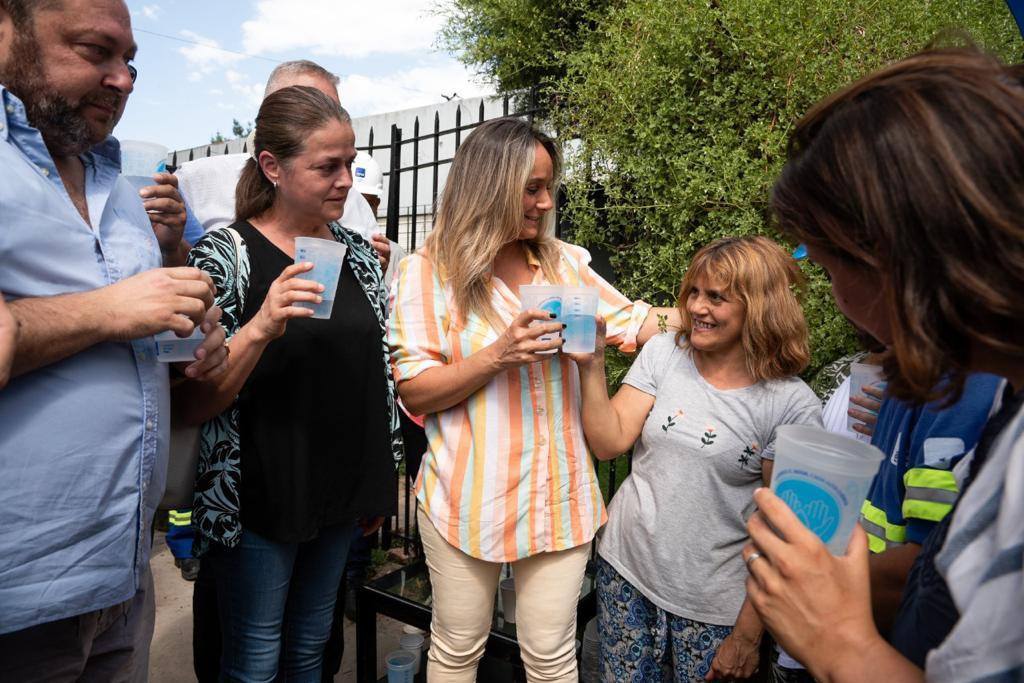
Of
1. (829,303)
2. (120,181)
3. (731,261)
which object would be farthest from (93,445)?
(829,303)

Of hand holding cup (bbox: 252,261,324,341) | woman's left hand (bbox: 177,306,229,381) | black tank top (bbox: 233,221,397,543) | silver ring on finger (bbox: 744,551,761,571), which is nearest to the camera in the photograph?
silver ring on finger (bbox: 744,551,761,571)

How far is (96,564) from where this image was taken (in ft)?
4.52

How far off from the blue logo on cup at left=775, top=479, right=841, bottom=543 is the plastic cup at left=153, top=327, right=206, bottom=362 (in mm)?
1327

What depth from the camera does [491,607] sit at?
6.86 ft

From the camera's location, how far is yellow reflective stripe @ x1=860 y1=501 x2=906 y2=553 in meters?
1.48

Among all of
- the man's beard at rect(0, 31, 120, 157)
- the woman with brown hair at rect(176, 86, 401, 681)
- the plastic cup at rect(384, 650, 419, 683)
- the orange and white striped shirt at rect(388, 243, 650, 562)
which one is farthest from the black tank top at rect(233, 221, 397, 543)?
the plastic cup at rect(384, 650, 419, 683)

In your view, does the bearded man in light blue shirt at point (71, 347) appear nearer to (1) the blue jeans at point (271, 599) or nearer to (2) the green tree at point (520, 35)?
(1) the blue jeans at point (271, 599)

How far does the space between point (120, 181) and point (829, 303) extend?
7.84 ft

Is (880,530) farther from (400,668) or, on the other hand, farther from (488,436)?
(400,668)

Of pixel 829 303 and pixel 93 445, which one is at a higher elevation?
pixel 829 303

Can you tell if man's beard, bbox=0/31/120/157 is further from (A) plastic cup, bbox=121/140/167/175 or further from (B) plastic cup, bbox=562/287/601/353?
(B) plastic cup, bbox=562/287/601/353

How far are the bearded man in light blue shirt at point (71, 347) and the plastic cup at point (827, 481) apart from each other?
121cm

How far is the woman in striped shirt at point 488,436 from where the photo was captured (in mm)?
2000

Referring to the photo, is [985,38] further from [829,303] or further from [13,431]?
[13,431]
